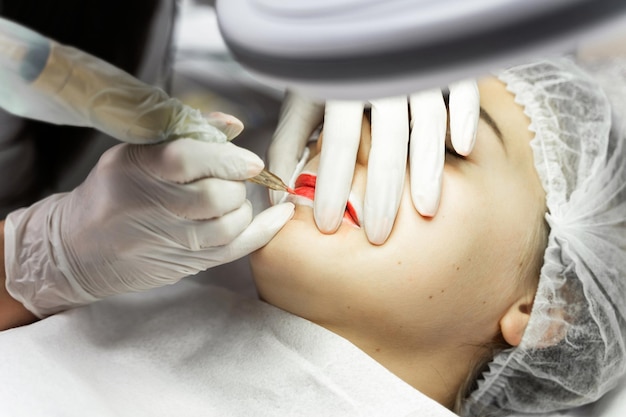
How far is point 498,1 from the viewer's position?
0.49 metres

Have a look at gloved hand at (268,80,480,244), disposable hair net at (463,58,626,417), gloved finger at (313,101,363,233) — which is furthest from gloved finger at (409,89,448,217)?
disposable hair net at (463,58,626,417)

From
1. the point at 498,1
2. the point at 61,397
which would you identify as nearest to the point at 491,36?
the point at 498,1

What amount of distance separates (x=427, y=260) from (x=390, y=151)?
20 cm

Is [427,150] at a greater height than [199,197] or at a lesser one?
greater

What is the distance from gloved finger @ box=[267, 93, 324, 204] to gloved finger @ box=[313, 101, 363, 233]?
16cm

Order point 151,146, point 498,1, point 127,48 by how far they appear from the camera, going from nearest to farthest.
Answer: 1. point 498,1
2. point 151,146
3. point 127,48

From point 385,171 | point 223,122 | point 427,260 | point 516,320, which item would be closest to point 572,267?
point 516,320

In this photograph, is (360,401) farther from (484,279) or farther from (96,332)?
(96,332)

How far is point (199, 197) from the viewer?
98 centimetres

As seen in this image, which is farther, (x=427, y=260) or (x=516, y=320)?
(x=516, y=320)

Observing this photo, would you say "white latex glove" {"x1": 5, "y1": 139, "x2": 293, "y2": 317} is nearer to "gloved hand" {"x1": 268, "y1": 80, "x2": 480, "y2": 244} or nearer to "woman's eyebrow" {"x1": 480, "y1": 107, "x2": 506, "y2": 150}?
"gloved hand" {"x1": 268, "y1": 80, "x2": 480, "y2": 244}

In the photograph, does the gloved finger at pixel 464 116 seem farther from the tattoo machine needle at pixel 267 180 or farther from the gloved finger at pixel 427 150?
the tattoo machine needle at pixel 267 180

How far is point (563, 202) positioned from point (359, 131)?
40cm

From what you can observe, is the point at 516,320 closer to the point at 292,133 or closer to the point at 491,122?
the point at 491,122
